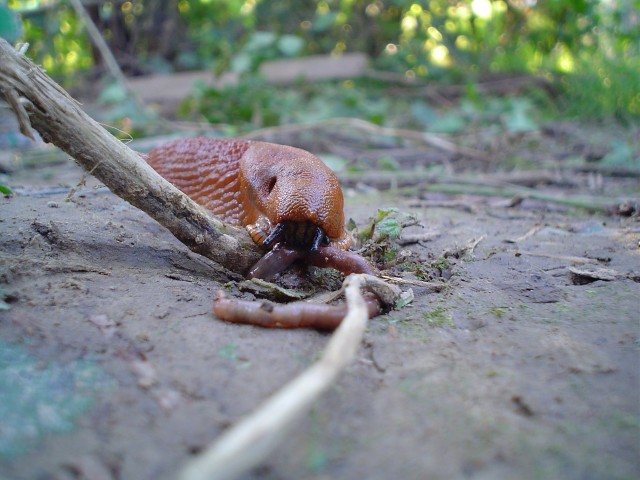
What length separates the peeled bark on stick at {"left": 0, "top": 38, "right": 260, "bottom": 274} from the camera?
163cm

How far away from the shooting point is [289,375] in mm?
1407

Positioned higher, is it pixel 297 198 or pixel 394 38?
pixel 394 38

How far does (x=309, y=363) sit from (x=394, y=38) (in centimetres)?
1044

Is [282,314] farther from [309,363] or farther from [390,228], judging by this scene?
[390,228]

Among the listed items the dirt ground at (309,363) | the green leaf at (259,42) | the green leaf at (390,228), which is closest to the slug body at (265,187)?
the green leaf at (390,228)

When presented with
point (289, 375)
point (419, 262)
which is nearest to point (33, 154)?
point (419, 262)

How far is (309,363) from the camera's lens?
148 centimetres

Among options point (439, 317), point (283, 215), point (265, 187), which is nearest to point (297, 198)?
point (283, 215)

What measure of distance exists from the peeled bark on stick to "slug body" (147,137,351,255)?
182 mm

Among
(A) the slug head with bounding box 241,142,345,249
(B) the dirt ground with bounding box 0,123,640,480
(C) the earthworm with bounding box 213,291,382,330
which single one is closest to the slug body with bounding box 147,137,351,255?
(A) the slug head with bounding box 241,142,345,249

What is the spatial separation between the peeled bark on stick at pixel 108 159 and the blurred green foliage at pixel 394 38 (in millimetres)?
4872

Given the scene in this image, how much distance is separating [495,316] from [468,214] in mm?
1919

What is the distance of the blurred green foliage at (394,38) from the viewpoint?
7.42 m

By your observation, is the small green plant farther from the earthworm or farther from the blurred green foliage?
the blurred green foliage
